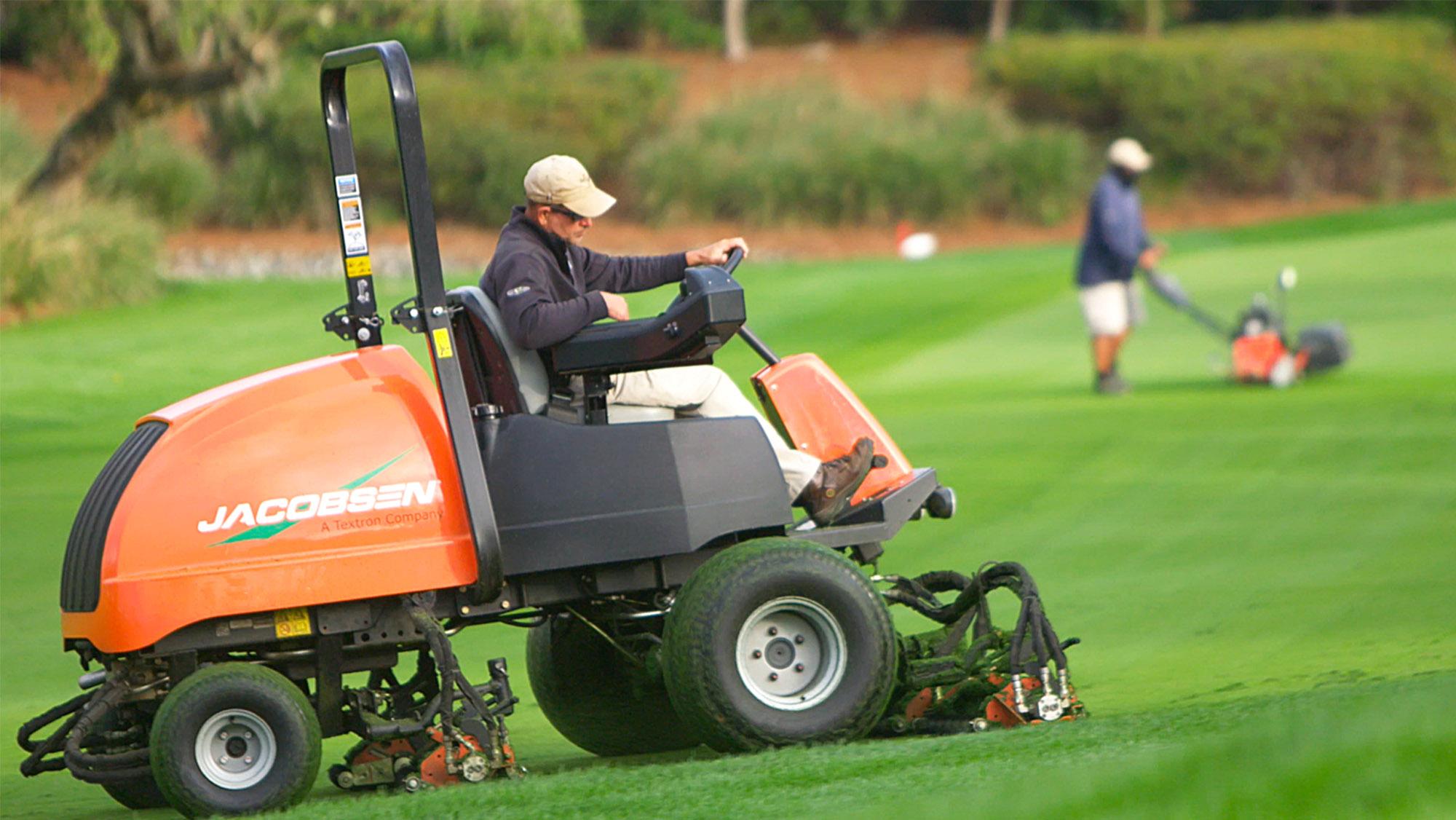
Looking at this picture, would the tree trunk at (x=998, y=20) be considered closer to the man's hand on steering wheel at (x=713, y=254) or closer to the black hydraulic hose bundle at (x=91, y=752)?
the man's hand on steering wheel at (x=713, y=254)

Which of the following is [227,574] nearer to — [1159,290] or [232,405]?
[232,405]

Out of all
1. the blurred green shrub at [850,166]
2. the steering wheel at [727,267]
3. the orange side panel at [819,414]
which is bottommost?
the orange side panel at [819,414]

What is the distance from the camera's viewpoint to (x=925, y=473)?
643 centimetres

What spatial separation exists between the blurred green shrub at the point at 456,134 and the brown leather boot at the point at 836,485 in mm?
29697

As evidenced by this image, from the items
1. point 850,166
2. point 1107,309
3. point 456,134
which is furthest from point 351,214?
point 456,134

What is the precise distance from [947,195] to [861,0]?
12.2 m

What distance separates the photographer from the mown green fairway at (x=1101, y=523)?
15.5 ft

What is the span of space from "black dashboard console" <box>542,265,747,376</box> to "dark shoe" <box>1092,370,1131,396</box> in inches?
422

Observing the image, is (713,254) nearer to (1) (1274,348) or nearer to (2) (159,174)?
(1) (1274,348)

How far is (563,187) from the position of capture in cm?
611

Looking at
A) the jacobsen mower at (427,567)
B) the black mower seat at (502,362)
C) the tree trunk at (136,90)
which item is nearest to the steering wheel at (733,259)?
the jacobsen mower at (427,567)

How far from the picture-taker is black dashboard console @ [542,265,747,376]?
568 cm

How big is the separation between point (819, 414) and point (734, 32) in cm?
4155

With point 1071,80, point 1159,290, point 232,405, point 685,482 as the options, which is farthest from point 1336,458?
point 1071,80
